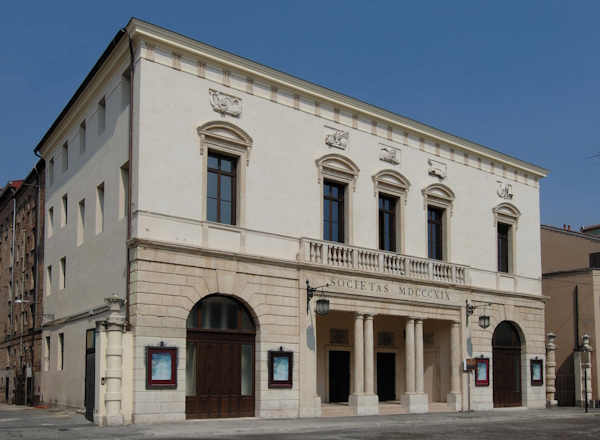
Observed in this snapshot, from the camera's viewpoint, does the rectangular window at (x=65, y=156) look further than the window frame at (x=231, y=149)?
Yes

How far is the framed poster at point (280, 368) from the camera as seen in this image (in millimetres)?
21969

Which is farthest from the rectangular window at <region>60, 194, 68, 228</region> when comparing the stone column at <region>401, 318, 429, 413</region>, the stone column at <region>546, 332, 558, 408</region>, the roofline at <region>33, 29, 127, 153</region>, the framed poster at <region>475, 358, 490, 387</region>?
the stone column at <region>546, 332, 558, 408</region>

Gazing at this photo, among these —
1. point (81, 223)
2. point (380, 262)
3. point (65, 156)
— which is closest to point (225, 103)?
point (81, 223)

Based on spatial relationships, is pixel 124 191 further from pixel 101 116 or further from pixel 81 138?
pixel 81 138

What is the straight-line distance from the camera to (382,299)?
82.6 ft

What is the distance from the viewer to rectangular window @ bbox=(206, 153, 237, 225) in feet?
71.9

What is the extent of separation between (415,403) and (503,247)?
953cm

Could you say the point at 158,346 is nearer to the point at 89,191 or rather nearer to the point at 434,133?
the point at 89,191

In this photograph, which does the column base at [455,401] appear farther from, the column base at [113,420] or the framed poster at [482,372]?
the column base at [113,420]

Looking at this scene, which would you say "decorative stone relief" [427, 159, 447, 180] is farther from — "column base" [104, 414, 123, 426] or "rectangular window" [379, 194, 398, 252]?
"column base" [104, 414, 123, 426]

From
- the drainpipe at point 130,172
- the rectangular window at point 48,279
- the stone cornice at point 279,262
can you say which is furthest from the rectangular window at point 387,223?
the rectangular window at point 48,279

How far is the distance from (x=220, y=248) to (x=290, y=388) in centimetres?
489

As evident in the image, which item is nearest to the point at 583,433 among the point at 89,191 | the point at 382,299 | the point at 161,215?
the point at 382,299

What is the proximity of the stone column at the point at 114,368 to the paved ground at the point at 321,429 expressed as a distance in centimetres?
67
